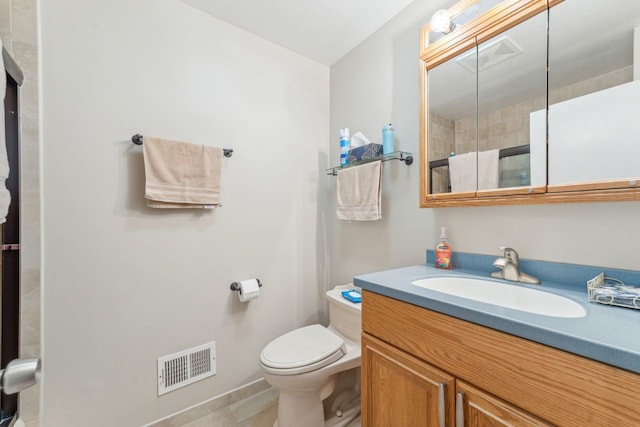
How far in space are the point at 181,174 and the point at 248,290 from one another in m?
0.77

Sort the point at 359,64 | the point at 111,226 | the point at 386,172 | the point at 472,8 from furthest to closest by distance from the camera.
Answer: the point at 359,64
the point at 386,172
the point at 111,226
the point at 472,8

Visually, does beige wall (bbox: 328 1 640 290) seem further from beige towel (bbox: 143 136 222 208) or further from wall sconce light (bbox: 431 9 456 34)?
beige towel (bbox: 143 136 222 208)

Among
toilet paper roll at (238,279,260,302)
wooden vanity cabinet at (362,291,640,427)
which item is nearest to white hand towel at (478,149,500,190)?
wooden vanity cabinet at (362,291,640,427)

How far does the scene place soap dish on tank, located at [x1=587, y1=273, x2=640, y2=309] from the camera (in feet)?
2.19

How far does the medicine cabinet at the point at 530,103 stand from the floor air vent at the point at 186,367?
4.91 feet

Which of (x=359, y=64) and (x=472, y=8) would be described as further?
(x=359, y=64)

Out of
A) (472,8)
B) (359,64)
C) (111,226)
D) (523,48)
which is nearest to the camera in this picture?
(523,48)

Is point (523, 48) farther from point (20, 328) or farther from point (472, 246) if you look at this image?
point (20, 328)

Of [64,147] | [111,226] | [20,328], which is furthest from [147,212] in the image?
[20,328]

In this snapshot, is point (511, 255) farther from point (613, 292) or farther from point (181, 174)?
point (181, 174)

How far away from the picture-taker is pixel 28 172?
42.3 inches

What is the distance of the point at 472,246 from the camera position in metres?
1.18

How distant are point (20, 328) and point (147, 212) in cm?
63

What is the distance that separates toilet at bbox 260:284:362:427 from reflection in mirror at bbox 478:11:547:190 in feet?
3.06
